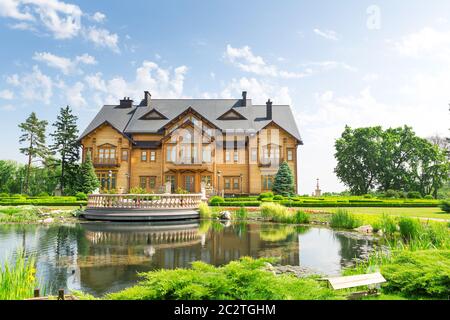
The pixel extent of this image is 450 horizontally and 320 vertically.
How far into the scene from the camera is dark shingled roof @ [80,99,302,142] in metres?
45.8

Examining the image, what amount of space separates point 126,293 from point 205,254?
6.37 meters

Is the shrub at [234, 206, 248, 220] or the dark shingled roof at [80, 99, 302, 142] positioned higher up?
the dark shingled roof at [80, 99, 302, 142]

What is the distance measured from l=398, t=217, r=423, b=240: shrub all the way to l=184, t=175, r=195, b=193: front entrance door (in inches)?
1237

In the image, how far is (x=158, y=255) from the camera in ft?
36.6

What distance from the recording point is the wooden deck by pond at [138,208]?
71.1ft

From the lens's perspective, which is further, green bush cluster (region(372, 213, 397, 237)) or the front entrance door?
the front entrance door

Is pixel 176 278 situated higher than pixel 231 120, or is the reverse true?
pixel 231 120

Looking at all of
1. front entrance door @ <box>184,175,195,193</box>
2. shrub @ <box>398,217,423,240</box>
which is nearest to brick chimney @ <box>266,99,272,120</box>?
front entrance door @ <box>184,175,195,193</box>

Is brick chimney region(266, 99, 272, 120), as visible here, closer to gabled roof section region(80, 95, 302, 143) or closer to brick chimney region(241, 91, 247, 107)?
gabled roof section region(80, 95, 302, 143)

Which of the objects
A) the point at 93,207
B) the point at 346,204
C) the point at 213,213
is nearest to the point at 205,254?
the point at 213,213

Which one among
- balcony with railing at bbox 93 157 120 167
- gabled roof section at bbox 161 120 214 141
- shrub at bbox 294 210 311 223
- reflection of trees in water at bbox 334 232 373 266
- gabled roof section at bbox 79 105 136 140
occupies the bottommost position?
reflection of trees in water at bbox 334 232 373 266
